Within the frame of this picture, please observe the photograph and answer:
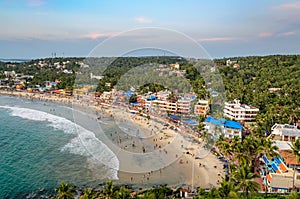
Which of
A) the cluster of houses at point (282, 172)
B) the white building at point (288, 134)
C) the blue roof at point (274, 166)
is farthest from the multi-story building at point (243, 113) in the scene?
the blue roof at point (274, 166)

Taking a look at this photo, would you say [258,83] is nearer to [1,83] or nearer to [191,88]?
[191,88]

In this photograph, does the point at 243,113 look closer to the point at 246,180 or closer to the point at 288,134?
the point at 288,134

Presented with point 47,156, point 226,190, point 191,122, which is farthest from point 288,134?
point 47,156

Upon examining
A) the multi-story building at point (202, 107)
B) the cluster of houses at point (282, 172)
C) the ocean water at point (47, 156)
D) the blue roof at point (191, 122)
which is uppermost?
the multi-story building at point (202, 107)

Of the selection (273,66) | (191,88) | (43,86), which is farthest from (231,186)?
(43,86)

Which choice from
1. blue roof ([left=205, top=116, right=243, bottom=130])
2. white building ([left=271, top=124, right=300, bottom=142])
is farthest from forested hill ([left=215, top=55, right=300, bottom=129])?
white building ([left=271, top=124, right=300, bottom=142])

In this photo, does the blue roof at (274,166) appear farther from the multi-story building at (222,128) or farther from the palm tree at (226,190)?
the multi-story building at (222,128)

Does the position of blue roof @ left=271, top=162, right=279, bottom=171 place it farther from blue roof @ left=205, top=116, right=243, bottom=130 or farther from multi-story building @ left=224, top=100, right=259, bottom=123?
multi-story building @ left=224, top=100, right=259, bottom=123
